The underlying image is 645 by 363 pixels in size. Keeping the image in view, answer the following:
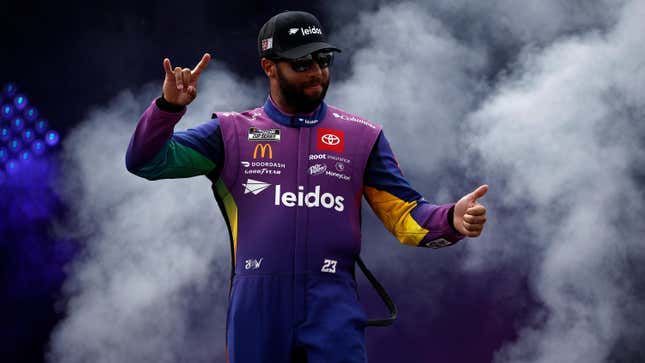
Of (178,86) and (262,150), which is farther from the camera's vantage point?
(262,150)

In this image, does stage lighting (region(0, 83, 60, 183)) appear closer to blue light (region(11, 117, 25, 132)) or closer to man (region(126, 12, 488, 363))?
blue light (region(11, 117, 25, 132))

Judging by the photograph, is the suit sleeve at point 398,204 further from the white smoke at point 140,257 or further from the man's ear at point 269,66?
the white smoke at point 140,257

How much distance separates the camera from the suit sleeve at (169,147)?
218 centimetres

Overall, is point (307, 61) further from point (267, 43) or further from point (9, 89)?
point (9, 89)

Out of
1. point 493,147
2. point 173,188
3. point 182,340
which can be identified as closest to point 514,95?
point 493,147

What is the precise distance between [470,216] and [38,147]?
4529 millimetres

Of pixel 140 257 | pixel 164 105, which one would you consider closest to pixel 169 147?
pixel 164 105

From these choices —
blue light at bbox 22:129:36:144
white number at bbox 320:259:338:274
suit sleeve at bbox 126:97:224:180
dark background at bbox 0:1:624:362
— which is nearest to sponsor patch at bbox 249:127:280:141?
suit sleeve at bbox 126:97:224:180

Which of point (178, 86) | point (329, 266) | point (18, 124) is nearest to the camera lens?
point (178, 86)

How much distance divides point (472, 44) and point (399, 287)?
2.03 metres

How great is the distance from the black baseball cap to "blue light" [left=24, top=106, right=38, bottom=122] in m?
3.92

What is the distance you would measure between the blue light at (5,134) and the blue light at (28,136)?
130 mm

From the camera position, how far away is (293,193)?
2.33 m

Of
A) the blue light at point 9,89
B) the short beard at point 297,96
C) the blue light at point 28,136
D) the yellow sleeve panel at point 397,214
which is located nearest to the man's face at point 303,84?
the short beard at point 297,96
